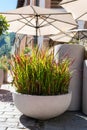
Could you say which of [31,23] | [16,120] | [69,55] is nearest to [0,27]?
[31,23]

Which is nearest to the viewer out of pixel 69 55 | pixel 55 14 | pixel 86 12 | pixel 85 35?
pixel 69 55

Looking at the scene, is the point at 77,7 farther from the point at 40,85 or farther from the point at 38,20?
the point at 40,85

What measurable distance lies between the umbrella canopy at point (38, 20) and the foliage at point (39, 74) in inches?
185

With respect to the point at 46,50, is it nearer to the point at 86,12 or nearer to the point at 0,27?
the point at 86,12

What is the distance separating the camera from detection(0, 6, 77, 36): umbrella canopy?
32.7ft

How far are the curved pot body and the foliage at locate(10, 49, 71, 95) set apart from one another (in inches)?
7.1

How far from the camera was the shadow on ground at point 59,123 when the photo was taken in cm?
468

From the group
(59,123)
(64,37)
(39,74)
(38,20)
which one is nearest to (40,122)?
(59,123)

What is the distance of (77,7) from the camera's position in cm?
805

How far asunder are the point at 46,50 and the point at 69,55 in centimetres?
77

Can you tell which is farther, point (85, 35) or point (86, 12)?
point (85, 35)

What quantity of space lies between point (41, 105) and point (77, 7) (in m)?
4.11

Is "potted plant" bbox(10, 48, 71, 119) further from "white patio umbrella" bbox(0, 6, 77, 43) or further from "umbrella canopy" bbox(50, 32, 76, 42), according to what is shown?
"umbrella canopy" bbox(50, 32, 76, 42)

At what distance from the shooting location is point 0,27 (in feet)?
28.9
